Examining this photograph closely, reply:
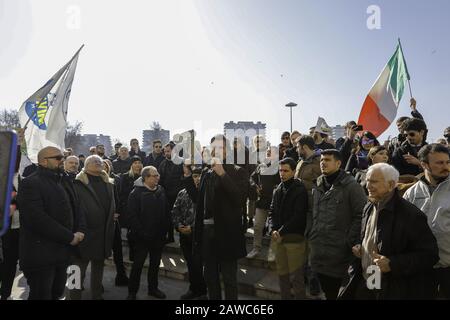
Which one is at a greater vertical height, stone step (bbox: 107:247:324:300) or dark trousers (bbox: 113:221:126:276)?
dark trousers (bbox: 113:221:126:276)

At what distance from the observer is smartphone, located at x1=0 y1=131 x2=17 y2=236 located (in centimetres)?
186

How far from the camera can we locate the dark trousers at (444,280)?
2490mm

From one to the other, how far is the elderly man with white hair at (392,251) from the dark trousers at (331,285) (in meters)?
0.62

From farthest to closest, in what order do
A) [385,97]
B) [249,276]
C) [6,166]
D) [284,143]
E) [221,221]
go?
[284,143] < [385,97] < [249,276] < [221,221] < [6,166]

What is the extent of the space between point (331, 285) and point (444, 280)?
1.02 m

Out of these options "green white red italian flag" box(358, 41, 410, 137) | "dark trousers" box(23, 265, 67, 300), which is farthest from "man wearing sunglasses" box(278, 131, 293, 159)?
"dark trousers" box(23, 265, 67, 300)

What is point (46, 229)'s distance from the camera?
3090 millimetres

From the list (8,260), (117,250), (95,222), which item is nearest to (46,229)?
(95,222)

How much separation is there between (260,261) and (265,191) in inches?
45.4

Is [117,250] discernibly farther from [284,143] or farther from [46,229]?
[284,143]

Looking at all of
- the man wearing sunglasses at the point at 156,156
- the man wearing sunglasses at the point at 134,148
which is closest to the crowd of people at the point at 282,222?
the man wearing sunglasses at the point at 156,156

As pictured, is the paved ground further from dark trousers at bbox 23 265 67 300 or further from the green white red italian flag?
the green white red italian flag

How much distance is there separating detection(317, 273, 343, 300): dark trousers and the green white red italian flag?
3.88 m

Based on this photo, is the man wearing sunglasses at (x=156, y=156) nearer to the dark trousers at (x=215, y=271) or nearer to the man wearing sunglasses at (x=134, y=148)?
the man wearing sunglasses at (x=134, y=148)
